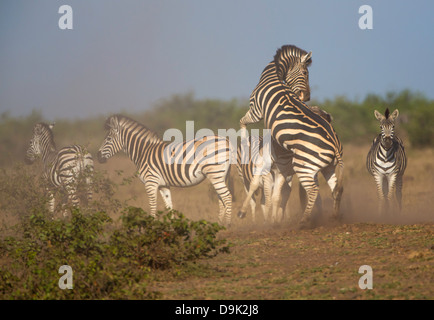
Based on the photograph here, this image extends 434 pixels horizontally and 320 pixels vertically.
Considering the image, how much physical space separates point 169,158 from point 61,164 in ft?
7.72

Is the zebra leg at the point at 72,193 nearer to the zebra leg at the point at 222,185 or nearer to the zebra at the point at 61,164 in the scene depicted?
the zebra at the point at 61,164

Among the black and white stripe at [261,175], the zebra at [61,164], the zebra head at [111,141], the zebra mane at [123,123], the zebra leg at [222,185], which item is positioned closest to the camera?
the black and white stripe at [261,175]

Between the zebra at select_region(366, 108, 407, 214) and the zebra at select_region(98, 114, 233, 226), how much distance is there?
2.73m

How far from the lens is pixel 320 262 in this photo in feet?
22.5

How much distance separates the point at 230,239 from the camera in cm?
873

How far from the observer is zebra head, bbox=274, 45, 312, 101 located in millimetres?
11156

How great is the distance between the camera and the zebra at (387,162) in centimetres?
1067

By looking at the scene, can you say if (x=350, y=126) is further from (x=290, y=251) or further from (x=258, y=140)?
(x=290, y=251)

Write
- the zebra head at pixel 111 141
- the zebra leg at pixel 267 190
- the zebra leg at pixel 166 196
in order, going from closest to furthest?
the zebra leg at pixel 267 190 < the zebra leg at pixel 166 196 < the zebra head at pixel 111 141

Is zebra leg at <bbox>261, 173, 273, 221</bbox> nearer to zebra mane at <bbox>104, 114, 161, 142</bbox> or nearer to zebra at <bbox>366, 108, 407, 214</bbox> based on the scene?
zebra at <bbox>366, 108, 407, 214</bbox>

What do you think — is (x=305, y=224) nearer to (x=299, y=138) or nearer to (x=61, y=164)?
(x=299, y=138)

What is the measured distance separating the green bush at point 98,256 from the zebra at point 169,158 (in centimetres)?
360

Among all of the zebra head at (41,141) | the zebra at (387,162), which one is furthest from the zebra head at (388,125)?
the zebra head at (41,141)
